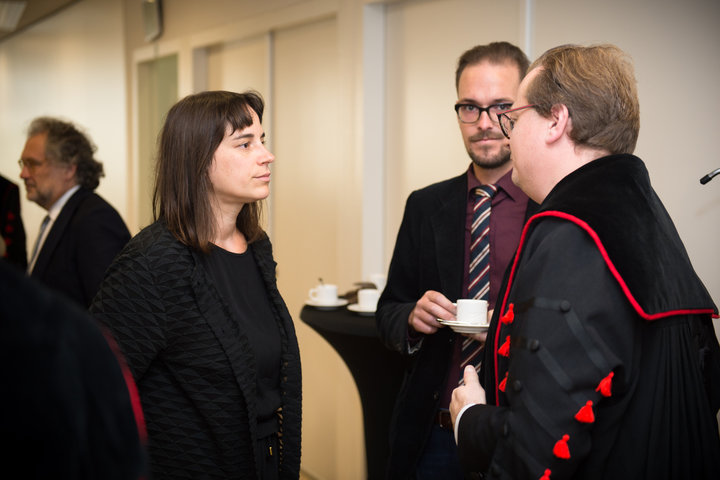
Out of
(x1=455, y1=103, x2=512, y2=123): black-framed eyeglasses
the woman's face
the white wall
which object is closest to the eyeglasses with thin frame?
the woman's face

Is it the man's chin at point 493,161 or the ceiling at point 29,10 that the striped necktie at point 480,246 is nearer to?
the man's chin at point 493,161

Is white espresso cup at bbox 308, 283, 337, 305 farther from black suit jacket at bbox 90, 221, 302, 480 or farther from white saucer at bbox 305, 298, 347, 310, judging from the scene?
black suit jacket at bbox 90, 221, 302, 480

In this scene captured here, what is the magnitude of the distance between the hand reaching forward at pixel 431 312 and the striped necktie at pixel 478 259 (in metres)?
0.12

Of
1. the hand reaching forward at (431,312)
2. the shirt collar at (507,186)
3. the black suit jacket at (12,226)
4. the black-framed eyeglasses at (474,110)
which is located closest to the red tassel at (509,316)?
the hand reaching forward at (431,312)

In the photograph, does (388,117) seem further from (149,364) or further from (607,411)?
(607,411)

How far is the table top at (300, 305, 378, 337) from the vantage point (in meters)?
2.38

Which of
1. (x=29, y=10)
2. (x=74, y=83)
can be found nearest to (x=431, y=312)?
(x=74, y=83)

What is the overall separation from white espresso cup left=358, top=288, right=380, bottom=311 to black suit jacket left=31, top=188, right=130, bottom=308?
3.25 feet

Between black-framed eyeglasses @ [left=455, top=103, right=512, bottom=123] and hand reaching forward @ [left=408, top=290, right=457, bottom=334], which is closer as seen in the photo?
hand reaching forward @ [left=408, top=290, right=457, bottom=334]

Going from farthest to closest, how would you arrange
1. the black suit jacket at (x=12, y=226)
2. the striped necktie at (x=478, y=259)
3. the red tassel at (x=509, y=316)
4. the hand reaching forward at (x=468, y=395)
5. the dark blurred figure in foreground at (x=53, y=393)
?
the black suit jacket at (x=12, y=226)
the striped necktie at (x=478, y=259)
the hand reaching forward at (x=468, y=395)
the red tassel at (x=509, y=316)
the dark blurred figure in foreground at (x=53, y=393)

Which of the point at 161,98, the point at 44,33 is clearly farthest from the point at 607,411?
the point at 44,33

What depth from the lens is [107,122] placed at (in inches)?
223

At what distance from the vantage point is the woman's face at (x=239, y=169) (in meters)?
1.71

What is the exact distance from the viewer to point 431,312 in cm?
178
